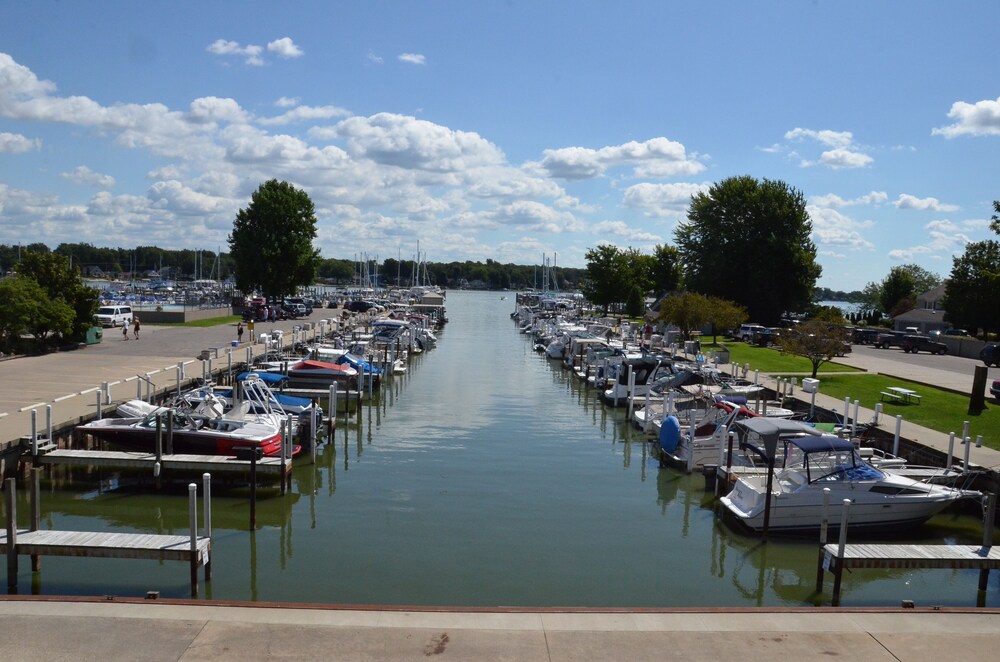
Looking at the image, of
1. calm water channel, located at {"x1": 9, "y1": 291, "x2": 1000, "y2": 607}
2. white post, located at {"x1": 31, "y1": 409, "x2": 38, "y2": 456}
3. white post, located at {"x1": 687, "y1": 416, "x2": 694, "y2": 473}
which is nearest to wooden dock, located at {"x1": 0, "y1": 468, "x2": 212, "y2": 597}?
calm water channel, located at {"x1": 9, "y1": 291, "x2": 1000, "y2": 607}

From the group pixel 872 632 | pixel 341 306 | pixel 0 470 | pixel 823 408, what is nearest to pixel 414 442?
pixel 0 470

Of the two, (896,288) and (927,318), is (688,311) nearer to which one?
(927,318)

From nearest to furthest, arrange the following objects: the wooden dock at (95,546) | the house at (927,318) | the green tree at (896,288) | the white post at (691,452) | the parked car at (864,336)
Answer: the wooden dock at (95,546), the white post at (691,452), the parked car at (864,336), the house at (927,318), the green tree at (896,288)

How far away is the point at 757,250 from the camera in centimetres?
8175

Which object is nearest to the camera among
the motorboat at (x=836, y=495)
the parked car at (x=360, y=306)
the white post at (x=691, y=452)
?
the motorboat at (x=836, y=495)

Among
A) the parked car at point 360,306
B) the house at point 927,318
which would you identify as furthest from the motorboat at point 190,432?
the parked car at point 360,306

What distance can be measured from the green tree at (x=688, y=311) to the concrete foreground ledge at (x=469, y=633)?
45193 millimetres

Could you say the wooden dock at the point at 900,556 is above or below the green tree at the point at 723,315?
below

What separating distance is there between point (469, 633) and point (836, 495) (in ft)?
40.5

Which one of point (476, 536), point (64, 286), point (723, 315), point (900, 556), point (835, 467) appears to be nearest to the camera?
point (900, 556)

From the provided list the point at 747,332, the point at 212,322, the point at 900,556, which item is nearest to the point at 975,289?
the point at 747,332

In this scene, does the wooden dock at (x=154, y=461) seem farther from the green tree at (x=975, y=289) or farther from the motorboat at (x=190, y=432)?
the green tree at (x=975, y=289)

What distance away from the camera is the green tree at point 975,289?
2321 inches

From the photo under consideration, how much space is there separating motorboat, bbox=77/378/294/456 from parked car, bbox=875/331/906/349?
52.2 metres
